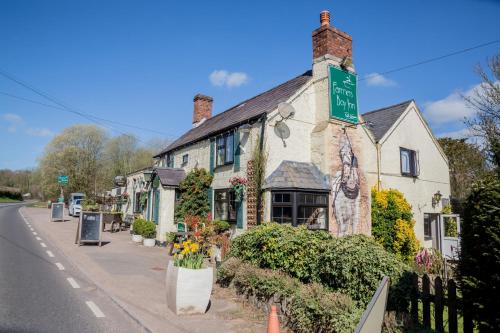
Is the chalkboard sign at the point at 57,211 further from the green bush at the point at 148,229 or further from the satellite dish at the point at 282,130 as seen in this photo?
the satellite dish at the point at 282,130

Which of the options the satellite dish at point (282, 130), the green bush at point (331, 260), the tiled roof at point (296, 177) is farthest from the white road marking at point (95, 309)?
the satellite dish at point (282, 130)

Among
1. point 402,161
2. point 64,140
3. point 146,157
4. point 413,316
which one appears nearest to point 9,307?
point 413,316

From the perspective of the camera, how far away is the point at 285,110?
13.1m

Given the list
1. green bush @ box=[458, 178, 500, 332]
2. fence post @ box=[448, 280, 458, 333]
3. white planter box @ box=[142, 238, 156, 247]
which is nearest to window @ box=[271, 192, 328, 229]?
white planter box @ box=[142, 238, 156, 247]

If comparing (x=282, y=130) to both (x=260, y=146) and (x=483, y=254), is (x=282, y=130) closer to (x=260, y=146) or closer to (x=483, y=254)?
(x=260, y=146)

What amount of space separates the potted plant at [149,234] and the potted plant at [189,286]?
10.5m

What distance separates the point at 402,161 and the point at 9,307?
721 inches

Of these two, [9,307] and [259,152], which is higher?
[259,152]

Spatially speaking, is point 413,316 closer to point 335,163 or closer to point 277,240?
point 277,240

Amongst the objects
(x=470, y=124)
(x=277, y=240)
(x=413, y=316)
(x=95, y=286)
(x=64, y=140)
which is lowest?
(x=95, y=286)

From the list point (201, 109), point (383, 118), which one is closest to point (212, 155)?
point (201, 109)

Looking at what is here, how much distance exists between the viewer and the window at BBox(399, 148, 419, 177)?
63.1 ft

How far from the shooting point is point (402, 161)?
19.2 meters

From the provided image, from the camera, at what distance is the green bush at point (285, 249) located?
6727mm
